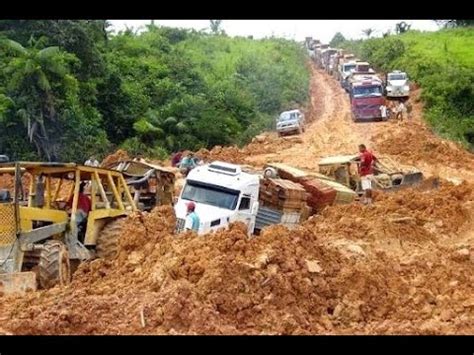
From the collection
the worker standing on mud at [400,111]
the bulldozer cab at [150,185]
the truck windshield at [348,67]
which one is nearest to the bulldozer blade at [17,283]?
the bulldozer cab at [150,185]

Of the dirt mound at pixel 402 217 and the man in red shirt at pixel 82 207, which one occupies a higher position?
the man in red shirt at pixel 82 207

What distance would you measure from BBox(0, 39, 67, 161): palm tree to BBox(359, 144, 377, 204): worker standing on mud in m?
10.9

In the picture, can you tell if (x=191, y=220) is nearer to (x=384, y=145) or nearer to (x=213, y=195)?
(x=213, y=195)

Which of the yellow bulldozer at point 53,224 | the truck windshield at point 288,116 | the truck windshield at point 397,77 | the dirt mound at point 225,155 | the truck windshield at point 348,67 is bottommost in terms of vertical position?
the truck windshield at point 288,116

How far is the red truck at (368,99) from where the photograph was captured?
35406mm

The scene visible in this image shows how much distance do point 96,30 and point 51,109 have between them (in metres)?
9.24

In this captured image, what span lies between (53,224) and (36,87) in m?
15.7

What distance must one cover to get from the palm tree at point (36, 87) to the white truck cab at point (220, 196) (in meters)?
12.2

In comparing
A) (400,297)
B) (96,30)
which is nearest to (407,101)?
(96,30)

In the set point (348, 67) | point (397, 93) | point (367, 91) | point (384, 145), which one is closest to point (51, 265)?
point (384, 145)

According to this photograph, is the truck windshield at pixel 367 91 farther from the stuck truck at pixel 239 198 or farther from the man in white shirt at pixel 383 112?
the stuck truck at pixel 239 198

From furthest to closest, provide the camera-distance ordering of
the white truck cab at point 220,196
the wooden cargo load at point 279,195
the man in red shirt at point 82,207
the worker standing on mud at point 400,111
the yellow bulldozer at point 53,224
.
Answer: the worker standing on mud at point 400,111 < the wooden cargo load at point 279,195 < the white truck cab at point 220,196 < the man in red shirt at point 82,207 < the yellow bulldozer at point 53,224

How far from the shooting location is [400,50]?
168 feet

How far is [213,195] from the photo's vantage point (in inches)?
612
